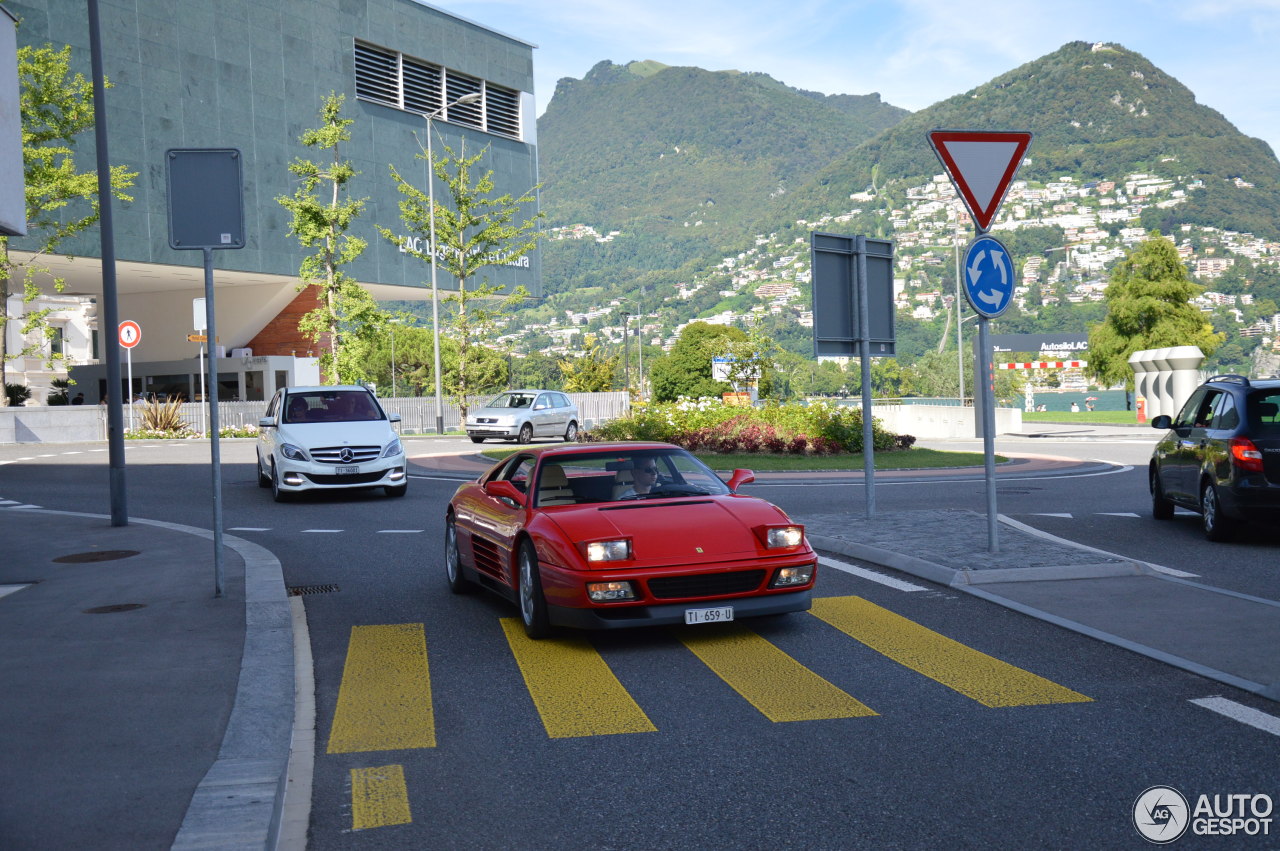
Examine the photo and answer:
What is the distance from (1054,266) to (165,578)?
560 feet

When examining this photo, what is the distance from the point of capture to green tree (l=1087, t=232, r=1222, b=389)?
67.3 meters

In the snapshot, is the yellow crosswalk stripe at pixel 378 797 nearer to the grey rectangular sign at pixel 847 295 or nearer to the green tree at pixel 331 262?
the grey rectangular sign at pixel 847 295

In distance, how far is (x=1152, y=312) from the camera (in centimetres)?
6794

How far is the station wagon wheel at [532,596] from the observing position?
7.93 metres

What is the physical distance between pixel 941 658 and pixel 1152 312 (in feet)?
218

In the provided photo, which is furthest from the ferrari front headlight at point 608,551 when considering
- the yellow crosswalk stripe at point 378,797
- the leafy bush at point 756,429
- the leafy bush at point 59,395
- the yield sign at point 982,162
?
the leafy bush at point 59,395

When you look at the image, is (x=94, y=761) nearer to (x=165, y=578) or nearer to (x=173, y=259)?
(x=165, y=578)

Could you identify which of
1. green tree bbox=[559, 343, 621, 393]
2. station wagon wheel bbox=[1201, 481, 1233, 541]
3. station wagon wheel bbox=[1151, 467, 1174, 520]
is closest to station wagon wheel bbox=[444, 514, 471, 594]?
station wagon wheel bbox=[1201, 481, 1233, 541]

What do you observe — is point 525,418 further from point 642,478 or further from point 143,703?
point 143,703

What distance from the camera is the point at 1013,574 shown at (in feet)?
32.7

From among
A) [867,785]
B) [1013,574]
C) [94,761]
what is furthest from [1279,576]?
[94,761]

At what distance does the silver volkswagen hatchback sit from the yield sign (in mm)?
27403

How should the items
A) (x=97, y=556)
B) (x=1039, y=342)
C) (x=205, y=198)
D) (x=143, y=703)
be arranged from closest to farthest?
(x=143, y=703)
(x=205, y=198)
(x=97, y=556)
(x=1039, y=342)

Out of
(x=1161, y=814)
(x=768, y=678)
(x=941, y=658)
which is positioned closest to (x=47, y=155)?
(x=768, y=678)
